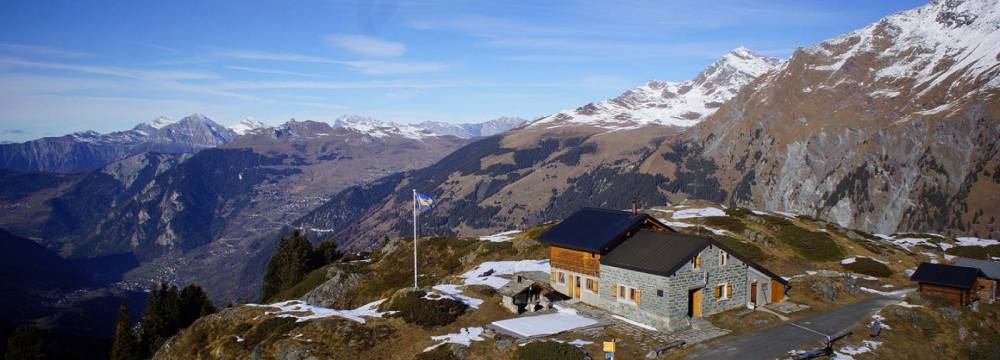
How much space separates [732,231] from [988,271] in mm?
29542

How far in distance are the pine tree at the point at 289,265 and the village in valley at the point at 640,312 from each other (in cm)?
3677

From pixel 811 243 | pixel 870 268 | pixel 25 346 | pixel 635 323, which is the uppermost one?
pixel 811 243

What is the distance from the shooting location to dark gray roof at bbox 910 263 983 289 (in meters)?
56.0

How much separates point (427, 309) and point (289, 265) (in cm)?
5873

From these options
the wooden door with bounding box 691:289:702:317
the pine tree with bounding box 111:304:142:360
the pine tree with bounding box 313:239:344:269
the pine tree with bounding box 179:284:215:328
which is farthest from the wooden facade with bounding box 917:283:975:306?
the pine tree with bounding box 111:304:142:360

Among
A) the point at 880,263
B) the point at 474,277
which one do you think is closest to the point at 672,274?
the point at 474,277

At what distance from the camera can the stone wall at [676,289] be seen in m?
45.5

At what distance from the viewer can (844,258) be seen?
77.0 m

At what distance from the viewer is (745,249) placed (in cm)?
7506

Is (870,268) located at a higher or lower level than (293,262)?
higher

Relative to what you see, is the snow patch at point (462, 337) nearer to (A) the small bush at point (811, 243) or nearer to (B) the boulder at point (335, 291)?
(B) the boulder at point (335, 291)

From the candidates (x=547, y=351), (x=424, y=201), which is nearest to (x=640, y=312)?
(x=547, y=351)

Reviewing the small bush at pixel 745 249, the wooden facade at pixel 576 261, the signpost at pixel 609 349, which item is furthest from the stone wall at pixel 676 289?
the small bush at pixel 745 249

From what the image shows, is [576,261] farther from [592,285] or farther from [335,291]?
[335,291]
